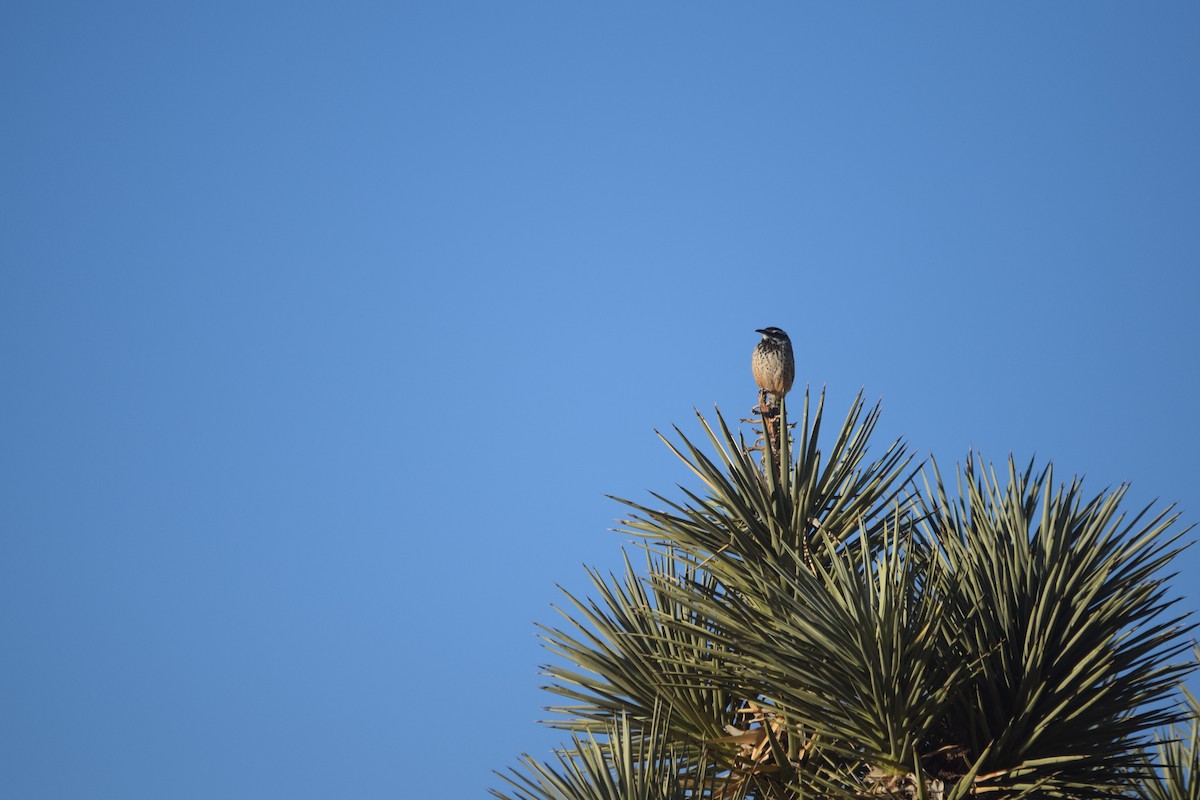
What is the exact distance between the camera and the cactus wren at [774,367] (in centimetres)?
674

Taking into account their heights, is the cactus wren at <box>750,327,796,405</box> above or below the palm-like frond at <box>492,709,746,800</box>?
above

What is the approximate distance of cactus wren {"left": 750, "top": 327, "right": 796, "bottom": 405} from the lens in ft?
22.1

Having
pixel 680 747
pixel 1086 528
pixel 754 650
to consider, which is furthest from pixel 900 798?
pixel 1086 528

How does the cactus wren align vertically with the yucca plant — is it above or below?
above

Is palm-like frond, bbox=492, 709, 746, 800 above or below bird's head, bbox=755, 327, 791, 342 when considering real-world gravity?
below

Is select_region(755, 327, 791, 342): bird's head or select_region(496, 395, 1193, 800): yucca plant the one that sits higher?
select_region(755, 327, 791, 342): bird's head

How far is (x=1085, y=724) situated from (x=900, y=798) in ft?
2.75

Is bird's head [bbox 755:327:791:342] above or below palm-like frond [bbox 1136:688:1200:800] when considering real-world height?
above

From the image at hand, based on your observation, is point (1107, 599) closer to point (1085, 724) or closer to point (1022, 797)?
point (1085, 724)

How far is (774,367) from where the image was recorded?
22.1 feet

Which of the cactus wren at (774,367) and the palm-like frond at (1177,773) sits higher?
the cactus wren at (774,367)

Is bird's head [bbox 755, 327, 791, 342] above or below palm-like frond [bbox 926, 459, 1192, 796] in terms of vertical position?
above

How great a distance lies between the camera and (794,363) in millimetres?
6848

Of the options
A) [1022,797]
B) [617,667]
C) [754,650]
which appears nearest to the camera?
[1022,797]
